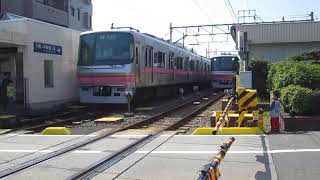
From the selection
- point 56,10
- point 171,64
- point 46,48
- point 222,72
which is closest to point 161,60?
point 171,64

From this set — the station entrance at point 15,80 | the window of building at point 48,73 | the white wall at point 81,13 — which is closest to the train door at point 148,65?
the window of building at point 48,73

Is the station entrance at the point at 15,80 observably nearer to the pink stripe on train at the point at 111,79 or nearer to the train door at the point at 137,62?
the pink stripe on train at the point at 111,79

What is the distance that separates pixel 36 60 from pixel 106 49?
120 inches

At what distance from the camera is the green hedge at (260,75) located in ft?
81.3

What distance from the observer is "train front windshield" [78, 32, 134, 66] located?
22297mm

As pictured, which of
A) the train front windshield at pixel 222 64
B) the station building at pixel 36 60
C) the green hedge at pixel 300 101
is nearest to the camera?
the green hedge at pixel 300 101

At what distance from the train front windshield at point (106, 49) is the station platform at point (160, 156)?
30.6 feet

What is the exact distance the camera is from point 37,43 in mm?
22906

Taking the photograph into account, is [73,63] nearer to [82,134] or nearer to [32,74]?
[32,74]

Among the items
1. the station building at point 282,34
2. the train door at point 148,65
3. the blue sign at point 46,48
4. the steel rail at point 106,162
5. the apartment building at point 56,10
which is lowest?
the steel rail at point 106,162

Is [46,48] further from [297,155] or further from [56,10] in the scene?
[56,10]

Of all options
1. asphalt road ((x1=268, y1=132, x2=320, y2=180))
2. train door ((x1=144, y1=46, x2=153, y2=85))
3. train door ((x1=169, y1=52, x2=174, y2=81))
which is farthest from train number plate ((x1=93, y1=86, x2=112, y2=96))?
asphalt road ((x1=268, y1=132, x2=320, y2=180))

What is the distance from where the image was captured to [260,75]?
84.0 feet

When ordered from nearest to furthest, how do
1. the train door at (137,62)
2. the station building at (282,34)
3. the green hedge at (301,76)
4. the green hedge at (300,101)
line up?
the green hedge at (300,101) → the green hedge at (301,76) → the train door at (137,62) → the station building at (282,34)
